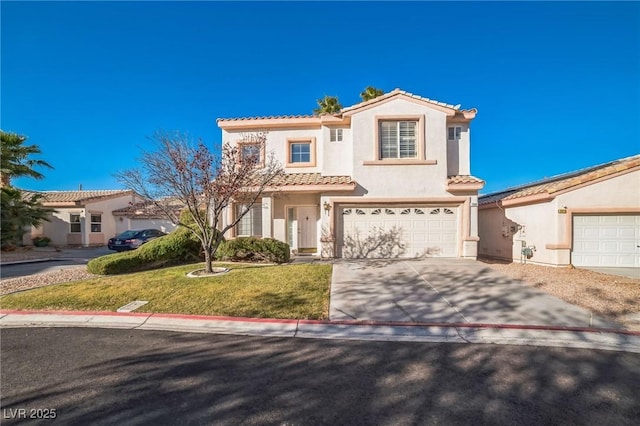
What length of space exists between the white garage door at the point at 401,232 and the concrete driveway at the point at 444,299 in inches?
85.0

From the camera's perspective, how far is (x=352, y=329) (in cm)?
525

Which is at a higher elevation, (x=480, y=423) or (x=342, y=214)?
(x=342, y=214)

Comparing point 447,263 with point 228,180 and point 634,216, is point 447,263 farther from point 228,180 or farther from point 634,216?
point 228,180

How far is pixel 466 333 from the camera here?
5.07 metres

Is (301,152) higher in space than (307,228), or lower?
higher

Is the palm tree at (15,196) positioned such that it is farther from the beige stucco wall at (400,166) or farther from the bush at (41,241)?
the beige stucco wall at (400,166)

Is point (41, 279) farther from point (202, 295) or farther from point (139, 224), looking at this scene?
point (139, 224)

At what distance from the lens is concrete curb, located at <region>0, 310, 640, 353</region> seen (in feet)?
15.8

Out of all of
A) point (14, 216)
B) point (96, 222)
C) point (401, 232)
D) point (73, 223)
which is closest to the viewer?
point (401, 232)

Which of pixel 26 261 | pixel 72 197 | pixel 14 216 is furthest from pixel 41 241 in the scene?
pixel 26 261

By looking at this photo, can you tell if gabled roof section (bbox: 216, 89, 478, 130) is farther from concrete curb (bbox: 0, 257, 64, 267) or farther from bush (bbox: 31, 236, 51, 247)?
bush (bbox: 31, 236, 51, 247)

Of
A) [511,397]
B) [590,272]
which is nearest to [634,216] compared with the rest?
[590,272]

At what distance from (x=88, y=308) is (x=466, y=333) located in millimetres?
7944

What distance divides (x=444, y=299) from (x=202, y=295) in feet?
19.4
